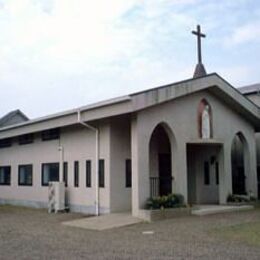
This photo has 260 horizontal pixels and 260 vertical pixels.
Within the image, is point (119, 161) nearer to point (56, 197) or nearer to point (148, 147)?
point (148, 147)

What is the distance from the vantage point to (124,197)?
16.1 m

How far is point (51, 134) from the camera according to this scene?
767 inches

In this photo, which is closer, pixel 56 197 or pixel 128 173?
pixel 128 173

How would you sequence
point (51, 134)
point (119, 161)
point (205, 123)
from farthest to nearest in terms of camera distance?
point (51, 134)
point (205, 123)
point (119, 161)

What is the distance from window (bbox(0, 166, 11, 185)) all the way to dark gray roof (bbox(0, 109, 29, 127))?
6.69m

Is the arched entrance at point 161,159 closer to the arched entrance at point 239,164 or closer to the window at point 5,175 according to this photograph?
the arched entrance at point 239,164

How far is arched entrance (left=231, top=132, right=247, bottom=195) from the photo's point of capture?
18641mm

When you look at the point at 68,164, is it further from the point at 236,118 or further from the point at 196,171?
the point at 236,118

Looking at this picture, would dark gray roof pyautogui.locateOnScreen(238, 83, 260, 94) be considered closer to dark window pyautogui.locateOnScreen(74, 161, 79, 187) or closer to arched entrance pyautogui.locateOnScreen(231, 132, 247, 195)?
arched entrance pyautogui.locateOnScreen(231, 132, 247, 195)

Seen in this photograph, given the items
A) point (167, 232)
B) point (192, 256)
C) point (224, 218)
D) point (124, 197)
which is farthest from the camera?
point (124, 197)

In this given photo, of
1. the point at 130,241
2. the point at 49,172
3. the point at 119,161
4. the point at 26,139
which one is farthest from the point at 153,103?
the point at 26,139

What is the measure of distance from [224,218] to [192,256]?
5.61 metres

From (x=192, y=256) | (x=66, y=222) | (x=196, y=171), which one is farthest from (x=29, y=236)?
(x=196, y=171)

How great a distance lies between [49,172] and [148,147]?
241 inches
